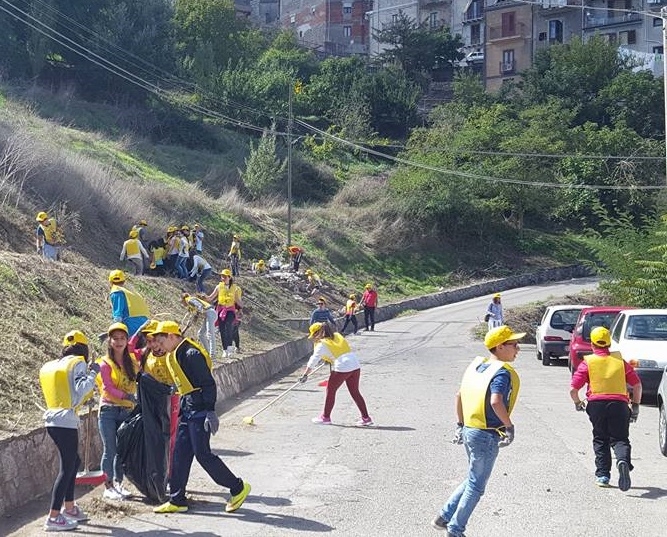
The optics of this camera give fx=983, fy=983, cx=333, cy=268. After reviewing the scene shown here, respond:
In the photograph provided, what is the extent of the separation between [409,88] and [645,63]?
1742 cm

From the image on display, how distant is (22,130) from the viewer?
33.2 meters

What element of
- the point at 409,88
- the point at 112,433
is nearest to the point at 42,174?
the point at 112,433

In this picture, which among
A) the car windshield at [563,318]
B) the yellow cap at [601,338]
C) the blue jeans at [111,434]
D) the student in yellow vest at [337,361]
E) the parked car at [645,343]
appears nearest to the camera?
the blue jeans at [111,434]

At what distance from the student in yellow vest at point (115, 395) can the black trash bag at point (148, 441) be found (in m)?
0.09

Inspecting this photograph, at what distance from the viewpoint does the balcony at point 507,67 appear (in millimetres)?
80125

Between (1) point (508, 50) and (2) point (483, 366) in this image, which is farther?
(1) point (508, 50)

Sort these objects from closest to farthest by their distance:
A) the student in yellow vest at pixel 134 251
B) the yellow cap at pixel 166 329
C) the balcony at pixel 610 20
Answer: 1. the yellow cap at pixel 166 329
2. the student in yellow vest at pixel 134 251
3. the balcony at pixel 610 20

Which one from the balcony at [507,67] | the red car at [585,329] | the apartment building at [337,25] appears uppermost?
the apartment building at [337,25]

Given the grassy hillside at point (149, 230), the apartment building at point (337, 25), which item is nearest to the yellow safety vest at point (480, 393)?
the grassy hillside at point (149, 230)

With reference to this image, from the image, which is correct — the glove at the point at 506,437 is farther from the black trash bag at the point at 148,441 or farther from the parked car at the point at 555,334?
the parked car at the point at 555,334

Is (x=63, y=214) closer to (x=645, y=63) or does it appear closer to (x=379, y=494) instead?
(x=379, y=494)

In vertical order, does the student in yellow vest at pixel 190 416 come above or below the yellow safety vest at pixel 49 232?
below

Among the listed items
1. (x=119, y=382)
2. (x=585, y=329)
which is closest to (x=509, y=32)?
(x=585, y=329)

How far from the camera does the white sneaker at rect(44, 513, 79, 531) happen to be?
8.05m
